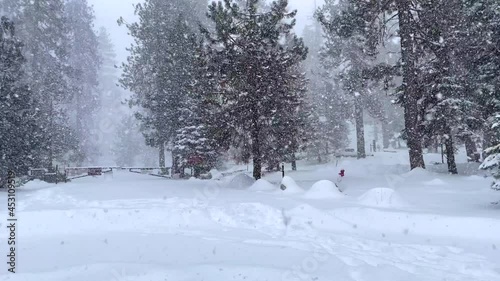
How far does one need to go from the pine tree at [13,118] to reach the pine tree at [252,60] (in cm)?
959

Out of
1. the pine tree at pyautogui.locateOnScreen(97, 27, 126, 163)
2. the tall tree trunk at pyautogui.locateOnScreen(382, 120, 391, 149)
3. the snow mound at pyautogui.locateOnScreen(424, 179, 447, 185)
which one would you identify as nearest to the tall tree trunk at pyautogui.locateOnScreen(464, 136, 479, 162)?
the snow mound at pyautogui.locateOnScreen(424, 179, 447, 185)

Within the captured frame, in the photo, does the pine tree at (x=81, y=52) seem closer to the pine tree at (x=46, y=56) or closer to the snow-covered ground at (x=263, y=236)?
the pine tree at (x=46, y=56)

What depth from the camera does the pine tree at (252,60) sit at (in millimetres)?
18516

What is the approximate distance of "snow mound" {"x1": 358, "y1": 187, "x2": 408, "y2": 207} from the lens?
1212cm

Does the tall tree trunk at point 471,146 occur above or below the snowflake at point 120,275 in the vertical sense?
above

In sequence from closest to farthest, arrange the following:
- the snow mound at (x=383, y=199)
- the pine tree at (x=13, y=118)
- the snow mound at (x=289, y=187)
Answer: the snow mound at (x=383, y=199)
the snow mound at (x=289, y=187)
the pine tree at (x=13, y=118)

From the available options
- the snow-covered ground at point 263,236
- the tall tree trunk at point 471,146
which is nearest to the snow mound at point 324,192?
the snow-covered ground at point 263,236

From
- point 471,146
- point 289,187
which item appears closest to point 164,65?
point 289,187

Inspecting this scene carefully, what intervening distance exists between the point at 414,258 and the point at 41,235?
9191 millimetres

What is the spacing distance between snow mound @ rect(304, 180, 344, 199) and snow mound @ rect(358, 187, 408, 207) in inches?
64.6

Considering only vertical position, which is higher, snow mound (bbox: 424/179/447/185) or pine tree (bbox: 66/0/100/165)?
pine tree (bbox: 66/0/100/165)

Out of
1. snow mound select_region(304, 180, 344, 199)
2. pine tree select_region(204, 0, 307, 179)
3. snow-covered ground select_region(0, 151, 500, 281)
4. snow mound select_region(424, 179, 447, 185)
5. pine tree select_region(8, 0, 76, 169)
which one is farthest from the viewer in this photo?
pine tree select_region(8, 0, 76, 169)

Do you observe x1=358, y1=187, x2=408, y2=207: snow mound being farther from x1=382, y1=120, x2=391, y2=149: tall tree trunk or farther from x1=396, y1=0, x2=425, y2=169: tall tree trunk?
x1=382, y1=120, x2=391, y2=149: tall tree trunk

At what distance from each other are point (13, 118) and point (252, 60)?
11.8 metres
